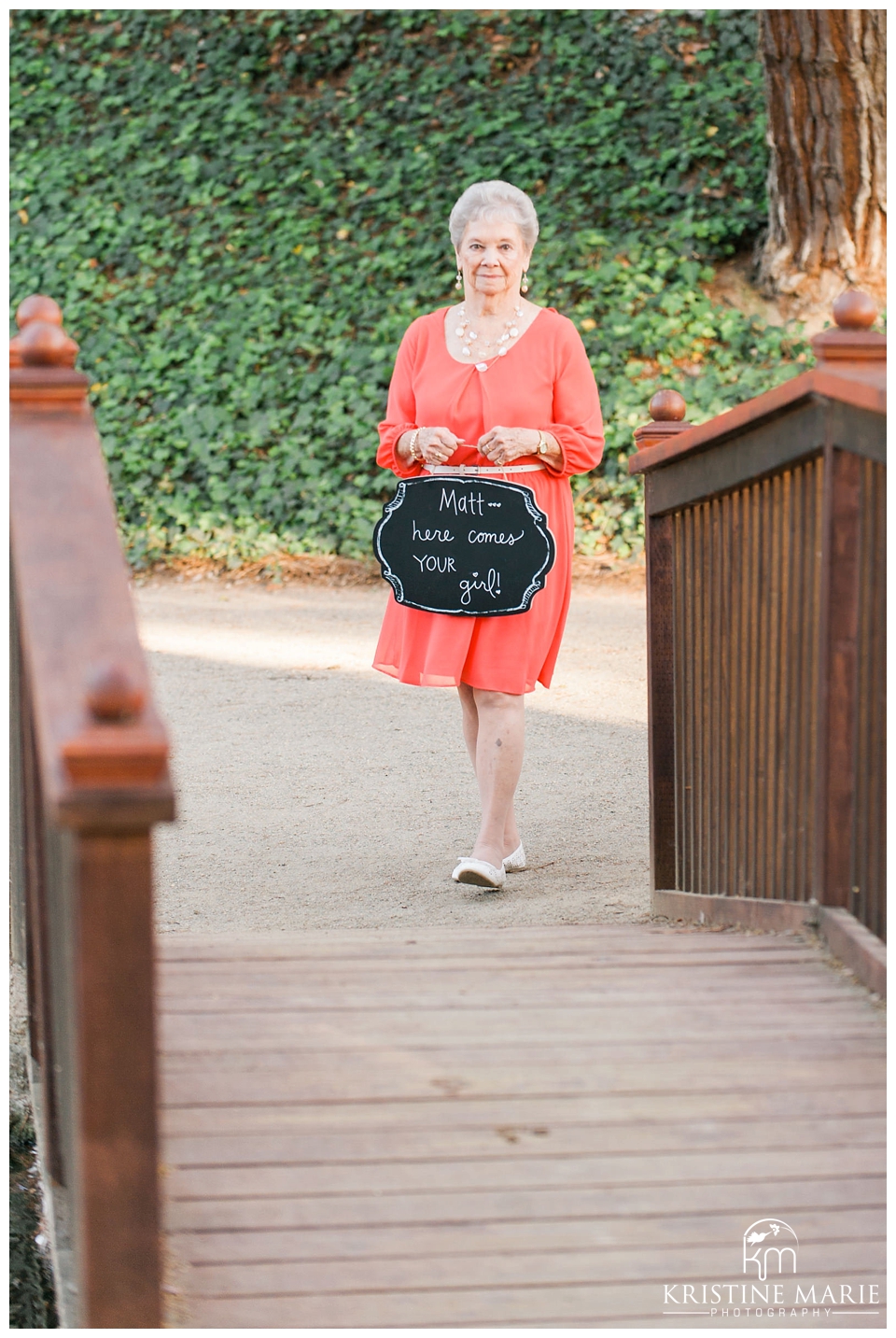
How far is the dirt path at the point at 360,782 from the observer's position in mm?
4391

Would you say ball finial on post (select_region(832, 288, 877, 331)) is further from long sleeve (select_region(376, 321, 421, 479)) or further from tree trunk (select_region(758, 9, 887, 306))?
tree trunk (select_region(758, 9, 887, 306))

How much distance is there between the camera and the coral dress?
4.04 metres

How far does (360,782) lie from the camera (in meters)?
5.68

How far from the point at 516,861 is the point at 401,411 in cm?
142

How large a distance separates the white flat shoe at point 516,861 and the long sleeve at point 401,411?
1.21 m

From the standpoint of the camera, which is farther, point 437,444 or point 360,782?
point 360,782

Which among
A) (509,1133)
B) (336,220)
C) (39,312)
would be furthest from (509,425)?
(336,220)

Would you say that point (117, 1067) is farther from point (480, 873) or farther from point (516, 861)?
point (516, 861)

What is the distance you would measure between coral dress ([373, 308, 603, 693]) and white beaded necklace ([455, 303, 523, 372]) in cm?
2

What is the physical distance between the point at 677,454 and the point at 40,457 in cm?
174

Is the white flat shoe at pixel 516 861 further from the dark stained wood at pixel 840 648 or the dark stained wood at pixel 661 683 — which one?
the dark stained wood at pixel 840 648

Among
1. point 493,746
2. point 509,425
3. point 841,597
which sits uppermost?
point 509,425

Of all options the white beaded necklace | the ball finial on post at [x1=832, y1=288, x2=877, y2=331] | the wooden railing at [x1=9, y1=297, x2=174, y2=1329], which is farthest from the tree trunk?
the wooden railing at [x1=9, y1=297, x2=174, y2=1329]

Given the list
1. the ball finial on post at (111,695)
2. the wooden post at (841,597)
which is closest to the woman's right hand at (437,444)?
the wooden post at (841,597)
